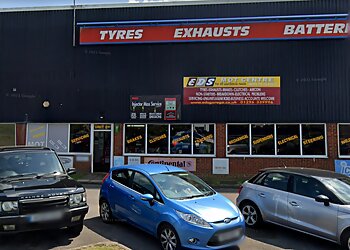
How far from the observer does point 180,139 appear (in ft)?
50.0

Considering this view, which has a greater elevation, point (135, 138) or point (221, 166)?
point (135, 138)

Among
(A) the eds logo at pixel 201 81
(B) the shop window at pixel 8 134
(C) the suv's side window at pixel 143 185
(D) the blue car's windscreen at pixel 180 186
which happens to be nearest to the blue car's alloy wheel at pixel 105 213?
(C) the suv's side window at pixel 143 185

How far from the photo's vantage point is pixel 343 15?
14578mm

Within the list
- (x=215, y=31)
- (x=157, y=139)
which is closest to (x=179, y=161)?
(x=157, y=139)

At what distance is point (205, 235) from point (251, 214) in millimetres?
2516

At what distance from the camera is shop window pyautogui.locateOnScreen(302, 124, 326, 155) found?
1443 cm

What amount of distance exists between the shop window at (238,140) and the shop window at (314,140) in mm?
2664

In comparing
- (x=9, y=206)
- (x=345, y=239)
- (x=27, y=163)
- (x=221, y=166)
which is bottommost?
(x=345, y=239)

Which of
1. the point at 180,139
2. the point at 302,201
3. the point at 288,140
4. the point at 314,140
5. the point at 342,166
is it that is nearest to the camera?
the point at 302,201

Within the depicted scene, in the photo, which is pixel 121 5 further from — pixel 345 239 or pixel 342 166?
pixel 345 239

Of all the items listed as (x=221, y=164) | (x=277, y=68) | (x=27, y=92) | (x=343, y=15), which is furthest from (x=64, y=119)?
(x=343, y=15)

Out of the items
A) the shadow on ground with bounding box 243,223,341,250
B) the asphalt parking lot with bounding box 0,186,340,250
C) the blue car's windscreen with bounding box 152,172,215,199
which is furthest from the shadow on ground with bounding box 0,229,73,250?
the shadow on ground with bounding box 243,223,341,250

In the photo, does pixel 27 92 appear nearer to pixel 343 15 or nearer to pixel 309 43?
pixel 309 43

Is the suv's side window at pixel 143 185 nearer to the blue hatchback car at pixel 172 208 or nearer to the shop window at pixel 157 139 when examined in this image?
the blue hatchback car at pixel 172 208
